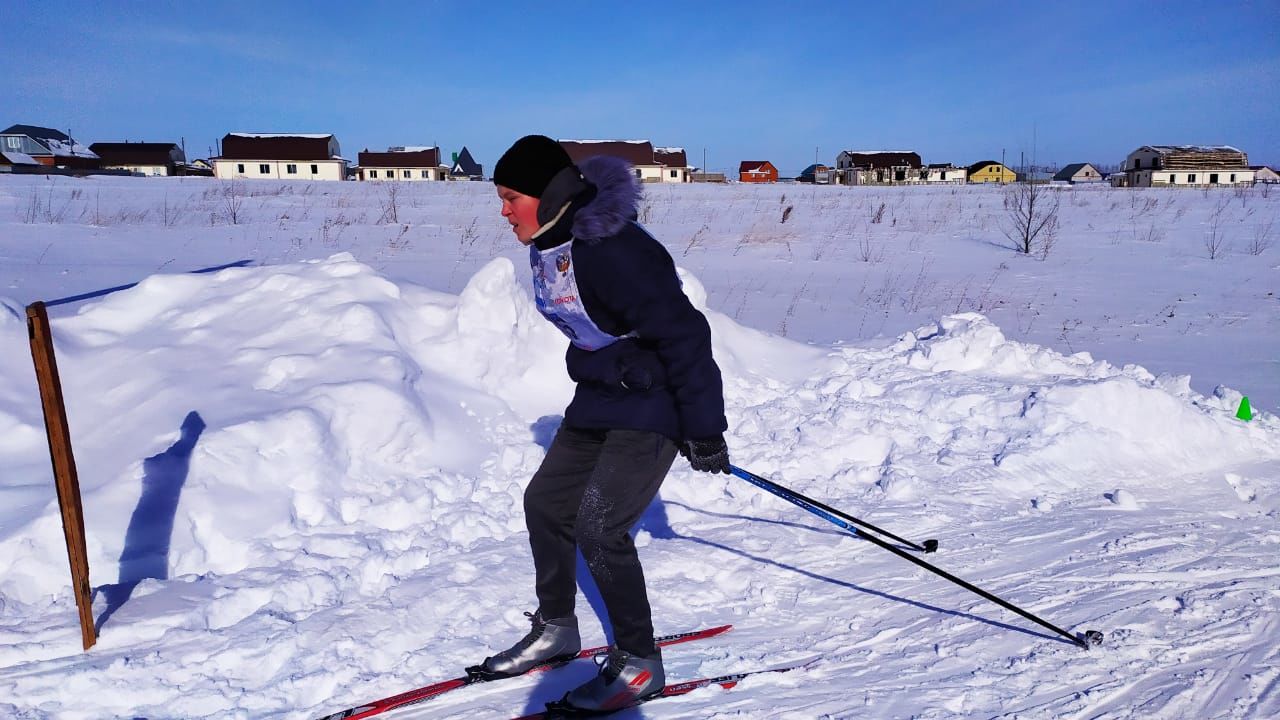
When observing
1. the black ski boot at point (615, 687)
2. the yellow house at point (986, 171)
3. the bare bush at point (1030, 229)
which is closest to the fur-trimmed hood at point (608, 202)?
the black ski boot at point (615, 687)

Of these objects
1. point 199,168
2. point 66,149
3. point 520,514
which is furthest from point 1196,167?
point 66,149

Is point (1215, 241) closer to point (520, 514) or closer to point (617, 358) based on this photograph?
point (520, 514)

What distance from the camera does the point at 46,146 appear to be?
65.3 m

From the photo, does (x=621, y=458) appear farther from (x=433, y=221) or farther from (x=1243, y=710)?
(x=433, y=221)

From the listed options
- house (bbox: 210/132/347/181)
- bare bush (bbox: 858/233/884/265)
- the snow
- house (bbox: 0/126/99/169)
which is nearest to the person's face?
bare bush (bbox: 858/233/884/265)

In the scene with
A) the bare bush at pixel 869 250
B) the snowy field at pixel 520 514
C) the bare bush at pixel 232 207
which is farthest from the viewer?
the bare bush at pixel 232 207

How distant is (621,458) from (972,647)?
158 cm

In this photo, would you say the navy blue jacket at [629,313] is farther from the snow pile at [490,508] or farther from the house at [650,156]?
the house at [650,156]

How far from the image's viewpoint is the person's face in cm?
259

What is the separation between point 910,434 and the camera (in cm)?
550

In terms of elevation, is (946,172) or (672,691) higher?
(946,172)

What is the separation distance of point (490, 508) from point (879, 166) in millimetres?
68663

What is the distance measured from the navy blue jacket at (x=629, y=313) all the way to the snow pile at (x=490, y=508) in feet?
3.28

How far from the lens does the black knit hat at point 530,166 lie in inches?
101
